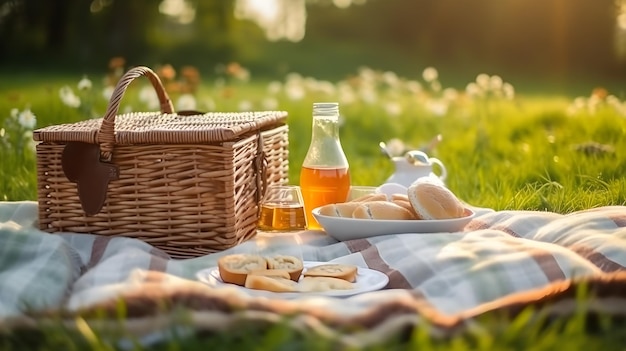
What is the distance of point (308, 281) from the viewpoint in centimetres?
197

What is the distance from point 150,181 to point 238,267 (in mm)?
497

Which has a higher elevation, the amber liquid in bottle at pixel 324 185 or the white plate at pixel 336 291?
the amber liquid in bottle at pixel 324 185

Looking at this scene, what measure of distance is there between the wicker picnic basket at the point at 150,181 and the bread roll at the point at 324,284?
1.57ft

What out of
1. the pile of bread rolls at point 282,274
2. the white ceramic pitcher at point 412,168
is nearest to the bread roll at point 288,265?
the pile of bread rolls at point 282,274

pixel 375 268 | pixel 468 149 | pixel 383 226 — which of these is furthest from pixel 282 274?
pixel 468 149

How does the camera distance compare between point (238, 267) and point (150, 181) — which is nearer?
point (238, 267)

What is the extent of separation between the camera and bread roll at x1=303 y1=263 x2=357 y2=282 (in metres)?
1.98

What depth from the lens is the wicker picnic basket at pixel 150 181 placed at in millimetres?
2359

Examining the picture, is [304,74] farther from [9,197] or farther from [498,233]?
[498,233]

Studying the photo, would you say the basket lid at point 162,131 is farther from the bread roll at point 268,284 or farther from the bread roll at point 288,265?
the bread roll at point 268,284

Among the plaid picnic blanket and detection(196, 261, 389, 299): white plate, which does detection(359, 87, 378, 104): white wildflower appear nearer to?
the plaid picnic blanket

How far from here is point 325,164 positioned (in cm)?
266

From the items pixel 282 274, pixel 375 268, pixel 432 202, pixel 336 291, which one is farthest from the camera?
pixel 432 202

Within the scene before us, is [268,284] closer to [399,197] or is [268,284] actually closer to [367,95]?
[399,197]
